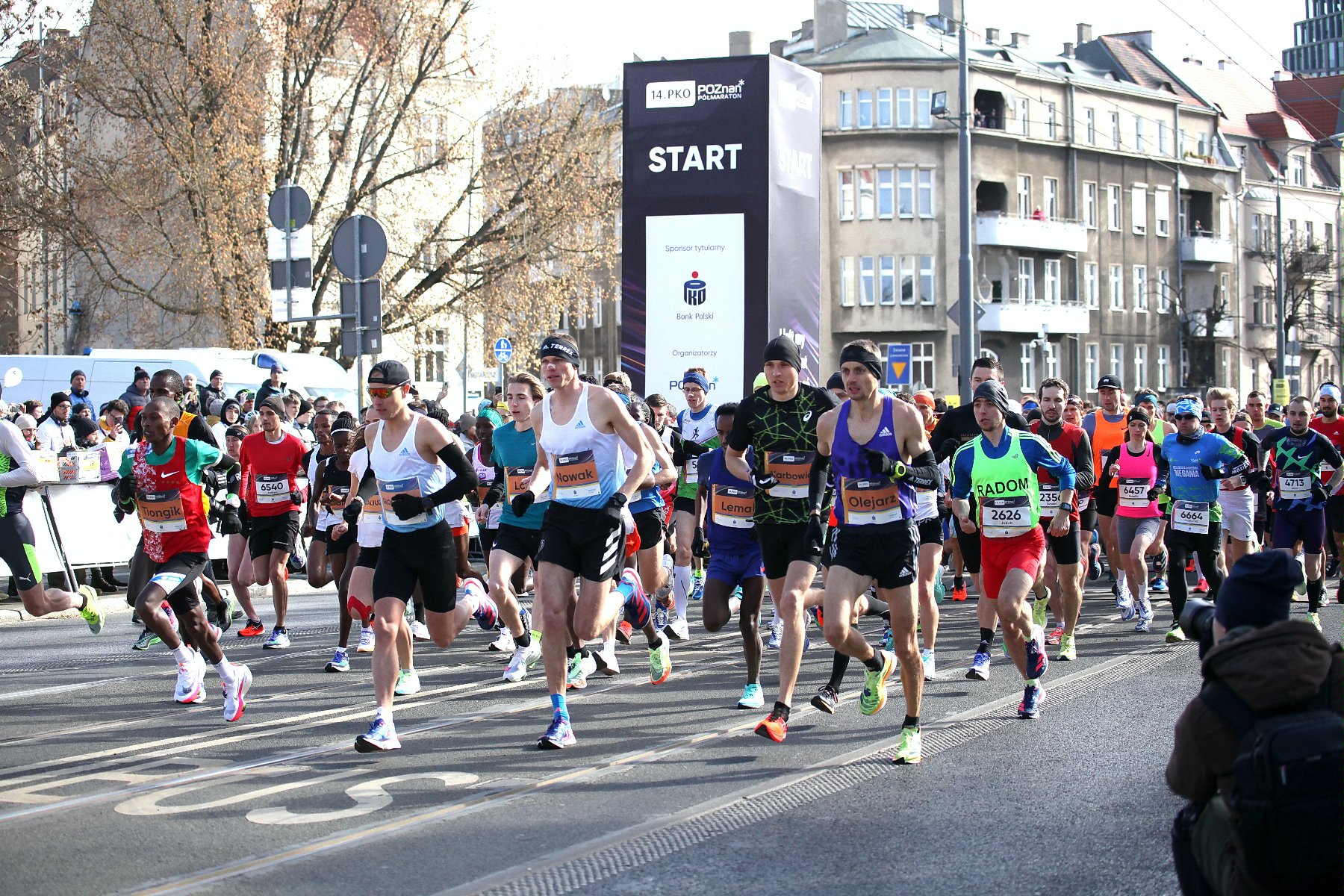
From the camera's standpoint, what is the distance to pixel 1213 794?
4.00 metres

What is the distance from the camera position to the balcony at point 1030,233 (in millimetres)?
59938

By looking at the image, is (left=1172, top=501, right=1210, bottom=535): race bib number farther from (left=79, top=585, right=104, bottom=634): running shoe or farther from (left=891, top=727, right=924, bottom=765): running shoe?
(left=79, top=585, right=104, bottom=634): running shoe

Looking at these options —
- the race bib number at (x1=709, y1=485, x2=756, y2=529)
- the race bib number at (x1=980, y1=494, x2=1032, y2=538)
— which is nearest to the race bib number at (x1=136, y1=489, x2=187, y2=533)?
the race bib number at (x1=709, y1=485, x2=756, y2=529)

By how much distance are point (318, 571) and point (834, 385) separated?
4.39m

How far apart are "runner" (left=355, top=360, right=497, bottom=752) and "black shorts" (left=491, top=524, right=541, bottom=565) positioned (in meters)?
1.63

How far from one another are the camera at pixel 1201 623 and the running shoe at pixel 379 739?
4.48m

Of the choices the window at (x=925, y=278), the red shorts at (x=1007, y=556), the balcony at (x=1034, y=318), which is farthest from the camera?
the balcony at (x=1034, y=318)

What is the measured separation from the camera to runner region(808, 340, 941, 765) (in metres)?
7.78

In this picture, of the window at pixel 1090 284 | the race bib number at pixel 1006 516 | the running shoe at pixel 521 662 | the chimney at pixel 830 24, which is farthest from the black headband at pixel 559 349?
the window at pixel 1090 284

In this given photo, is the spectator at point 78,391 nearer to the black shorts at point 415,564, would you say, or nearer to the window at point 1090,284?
the black shorts at point 415,564

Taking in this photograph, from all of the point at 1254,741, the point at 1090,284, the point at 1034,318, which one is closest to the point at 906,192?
the point at 1034,318

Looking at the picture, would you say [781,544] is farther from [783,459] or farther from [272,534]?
[272,534]

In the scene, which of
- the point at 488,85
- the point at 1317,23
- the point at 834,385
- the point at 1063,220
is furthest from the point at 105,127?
the point at 1317,23

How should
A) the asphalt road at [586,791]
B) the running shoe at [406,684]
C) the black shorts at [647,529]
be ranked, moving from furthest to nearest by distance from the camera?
the black shorts at [647,529] < the running shoe at [406,684] < the asphalt road at [586,791]
